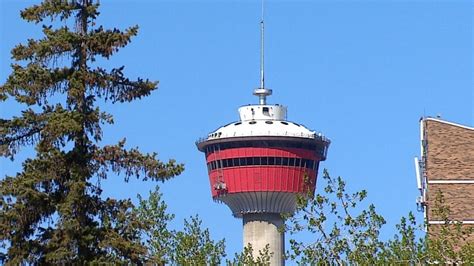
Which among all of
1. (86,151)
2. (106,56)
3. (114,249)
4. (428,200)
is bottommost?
(114,249)

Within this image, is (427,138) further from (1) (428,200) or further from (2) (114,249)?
(2) (114,249)

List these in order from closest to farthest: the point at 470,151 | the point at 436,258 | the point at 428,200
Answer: the point at 436,258, the point at 428,200, the point at 470,151

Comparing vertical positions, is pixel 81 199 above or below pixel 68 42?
below

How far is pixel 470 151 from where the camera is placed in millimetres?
105438

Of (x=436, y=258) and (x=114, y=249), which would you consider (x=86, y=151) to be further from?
(x=436, y=258)

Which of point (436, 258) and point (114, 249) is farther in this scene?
point (436, 258)

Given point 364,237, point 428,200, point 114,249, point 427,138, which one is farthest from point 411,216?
point 427,138

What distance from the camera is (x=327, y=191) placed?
180 ft

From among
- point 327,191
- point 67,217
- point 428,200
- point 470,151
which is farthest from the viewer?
point 470,151

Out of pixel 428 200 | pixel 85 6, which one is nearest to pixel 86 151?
pixel 85 6

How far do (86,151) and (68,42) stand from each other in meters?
3.46

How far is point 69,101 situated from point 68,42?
6.05ft

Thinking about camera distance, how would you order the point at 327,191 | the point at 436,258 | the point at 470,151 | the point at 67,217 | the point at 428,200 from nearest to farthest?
the point at 67,217, the point at 436,258, the point at 327,191, the point at 428,200, the point at 470,151

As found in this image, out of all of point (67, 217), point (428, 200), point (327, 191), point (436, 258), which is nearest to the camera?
point (67, 217)
